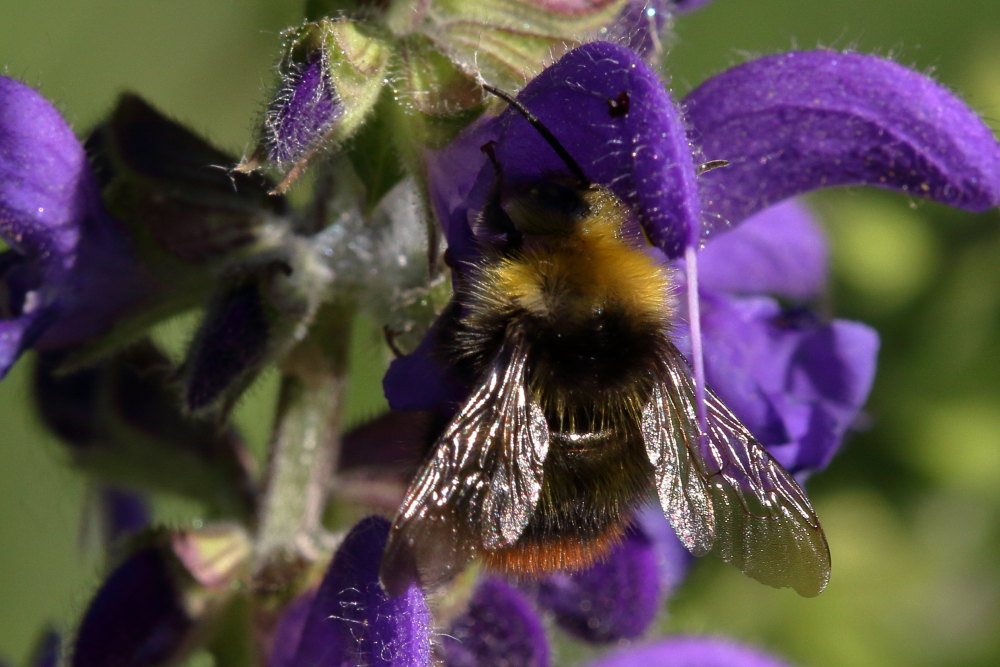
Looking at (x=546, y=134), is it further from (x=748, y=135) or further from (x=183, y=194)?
(x=183, y=194)

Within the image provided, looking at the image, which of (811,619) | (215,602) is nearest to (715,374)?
(215,602)

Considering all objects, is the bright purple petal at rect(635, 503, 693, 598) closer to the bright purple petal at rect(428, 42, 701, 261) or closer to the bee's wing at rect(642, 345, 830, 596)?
the bee's wing at rect(642, 345, 830, 596)

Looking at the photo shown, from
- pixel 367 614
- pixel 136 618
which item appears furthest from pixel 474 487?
pixel 136 618

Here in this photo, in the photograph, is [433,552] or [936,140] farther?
[936,140]

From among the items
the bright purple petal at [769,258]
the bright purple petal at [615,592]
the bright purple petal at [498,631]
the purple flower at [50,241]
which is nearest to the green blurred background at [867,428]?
the bright purple petal at [769,258]

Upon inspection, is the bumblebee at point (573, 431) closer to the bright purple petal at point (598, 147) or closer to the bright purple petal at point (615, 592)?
the bright purple petal at point (598, 147)

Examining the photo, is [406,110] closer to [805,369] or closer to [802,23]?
[805,369]

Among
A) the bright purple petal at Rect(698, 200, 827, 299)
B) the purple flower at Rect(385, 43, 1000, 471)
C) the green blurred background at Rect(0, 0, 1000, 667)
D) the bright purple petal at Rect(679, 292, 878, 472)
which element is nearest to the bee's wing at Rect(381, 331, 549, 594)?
the purple flower at Rect(385, 43, 1000, 471)
